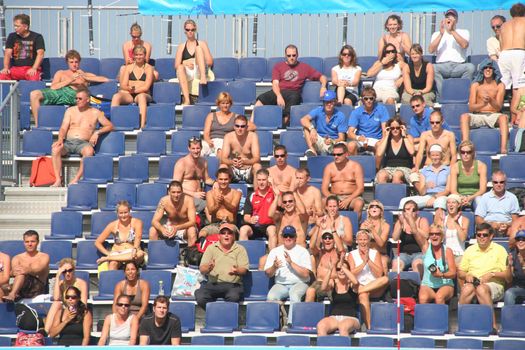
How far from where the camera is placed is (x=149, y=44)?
22828 mm

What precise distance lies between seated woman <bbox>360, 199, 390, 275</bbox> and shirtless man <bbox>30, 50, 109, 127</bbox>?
5721 millimetres

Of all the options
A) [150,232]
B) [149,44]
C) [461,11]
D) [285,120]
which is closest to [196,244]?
[150,232]

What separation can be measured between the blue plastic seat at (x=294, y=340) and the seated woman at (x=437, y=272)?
62.6 inches

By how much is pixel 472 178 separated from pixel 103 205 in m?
5.09

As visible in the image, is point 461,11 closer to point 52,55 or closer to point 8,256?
point 52,55

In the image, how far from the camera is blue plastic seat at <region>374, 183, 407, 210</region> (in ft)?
63.5

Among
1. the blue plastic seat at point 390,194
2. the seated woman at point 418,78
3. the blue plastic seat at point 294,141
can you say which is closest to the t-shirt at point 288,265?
the blue plastic seat at point 390,194

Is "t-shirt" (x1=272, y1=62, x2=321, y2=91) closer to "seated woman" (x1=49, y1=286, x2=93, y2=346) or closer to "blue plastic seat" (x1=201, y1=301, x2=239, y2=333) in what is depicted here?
"blue plastic seat" (x1=201, y1=301, x2=239, y2=333)

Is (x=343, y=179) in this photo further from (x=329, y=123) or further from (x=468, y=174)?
(x=468, y=174)

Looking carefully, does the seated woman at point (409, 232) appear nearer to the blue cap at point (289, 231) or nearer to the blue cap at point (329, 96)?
the blue cap at point (289, 231)

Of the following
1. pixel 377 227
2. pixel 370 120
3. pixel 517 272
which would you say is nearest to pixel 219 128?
pixel 370 120

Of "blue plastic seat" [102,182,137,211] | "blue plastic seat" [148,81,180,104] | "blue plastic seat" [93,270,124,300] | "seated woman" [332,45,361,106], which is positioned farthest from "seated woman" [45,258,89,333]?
"seated woman" [332,45,361,106]

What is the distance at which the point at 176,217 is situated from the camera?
62.8 feet

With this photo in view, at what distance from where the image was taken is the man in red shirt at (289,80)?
2178 cm
